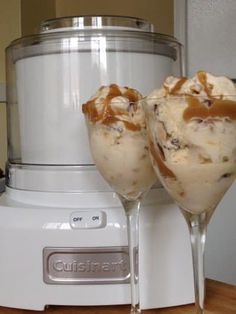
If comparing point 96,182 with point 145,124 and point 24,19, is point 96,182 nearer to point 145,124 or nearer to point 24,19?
point 145,124

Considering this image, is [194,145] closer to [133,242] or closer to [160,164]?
[160,164]

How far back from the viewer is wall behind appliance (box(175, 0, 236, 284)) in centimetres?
141

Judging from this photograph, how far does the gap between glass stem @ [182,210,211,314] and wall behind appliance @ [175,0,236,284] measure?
985mm

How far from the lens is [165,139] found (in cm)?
40

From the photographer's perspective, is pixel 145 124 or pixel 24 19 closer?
pixel 145 124

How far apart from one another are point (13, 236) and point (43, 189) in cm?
8

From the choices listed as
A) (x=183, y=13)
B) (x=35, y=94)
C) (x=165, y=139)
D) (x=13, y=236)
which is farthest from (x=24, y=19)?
(x=165, y=139)

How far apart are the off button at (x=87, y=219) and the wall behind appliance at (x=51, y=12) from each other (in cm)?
100

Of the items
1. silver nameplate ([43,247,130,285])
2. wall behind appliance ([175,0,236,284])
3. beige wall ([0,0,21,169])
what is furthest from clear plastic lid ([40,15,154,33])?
beige wall ([0,0,21,169])

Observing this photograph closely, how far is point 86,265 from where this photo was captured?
1.85 ft

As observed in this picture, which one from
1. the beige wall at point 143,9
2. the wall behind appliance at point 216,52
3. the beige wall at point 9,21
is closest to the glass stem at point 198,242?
the wall behind appliance at point 216,52

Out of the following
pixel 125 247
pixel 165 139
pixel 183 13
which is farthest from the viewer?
pixel 183 13

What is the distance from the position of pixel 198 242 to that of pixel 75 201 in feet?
0.65

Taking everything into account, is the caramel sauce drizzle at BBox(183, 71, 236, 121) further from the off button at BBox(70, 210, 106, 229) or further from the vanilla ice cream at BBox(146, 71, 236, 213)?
the off button at BBox(70, 210, 106, 229)
